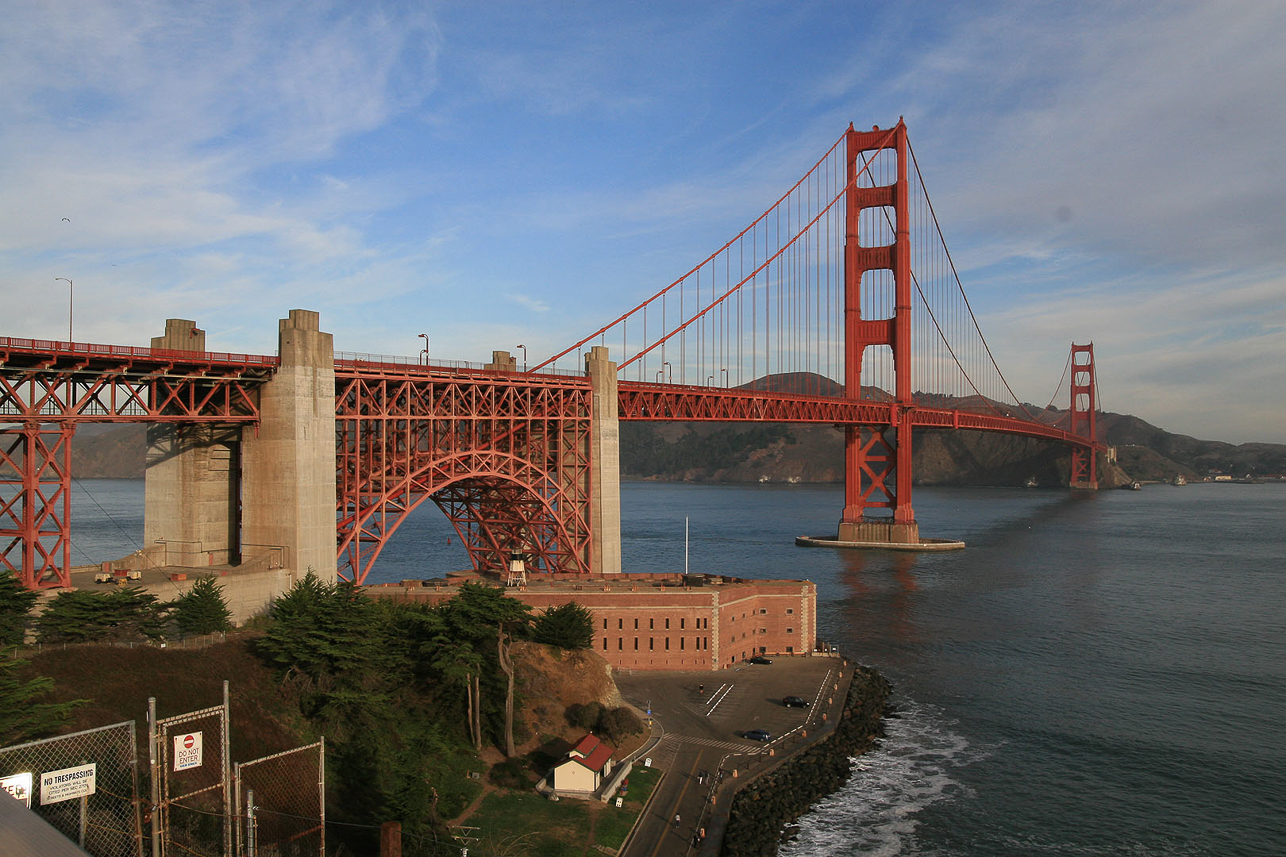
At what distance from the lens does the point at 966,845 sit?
30625 mm

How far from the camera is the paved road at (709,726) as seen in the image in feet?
97.7

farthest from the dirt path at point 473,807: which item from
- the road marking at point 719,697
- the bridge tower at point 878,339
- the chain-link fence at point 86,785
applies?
the bridge tower at point 878,339

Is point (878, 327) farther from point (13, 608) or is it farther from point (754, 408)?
point (13, 608)

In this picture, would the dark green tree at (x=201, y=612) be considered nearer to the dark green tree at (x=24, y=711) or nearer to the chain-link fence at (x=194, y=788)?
the chain-link fence at (x=194, y=788)

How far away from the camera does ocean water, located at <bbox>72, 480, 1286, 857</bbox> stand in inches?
1268

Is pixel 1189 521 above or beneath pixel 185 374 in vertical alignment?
beneath

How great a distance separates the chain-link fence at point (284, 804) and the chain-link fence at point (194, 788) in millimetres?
646

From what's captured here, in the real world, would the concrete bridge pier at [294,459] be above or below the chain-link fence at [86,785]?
above

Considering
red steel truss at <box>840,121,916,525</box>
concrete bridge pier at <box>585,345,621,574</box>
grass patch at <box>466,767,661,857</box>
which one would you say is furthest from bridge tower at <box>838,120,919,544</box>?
grass patch at <box>466,767,661,857</box>

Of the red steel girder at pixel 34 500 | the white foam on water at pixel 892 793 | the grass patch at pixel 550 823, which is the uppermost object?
the red steel girder at pixel 34 500

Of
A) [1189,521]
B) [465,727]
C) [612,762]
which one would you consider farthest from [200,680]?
[1189,521]

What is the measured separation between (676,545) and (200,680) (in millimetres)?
77851

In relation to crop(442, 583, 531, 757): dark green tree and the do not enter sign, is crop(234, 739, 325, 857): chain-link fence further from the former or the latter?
crop(442, 583, 531, 757): dark green tree

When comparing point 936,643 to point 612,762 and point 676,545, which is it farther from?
point 676,545
